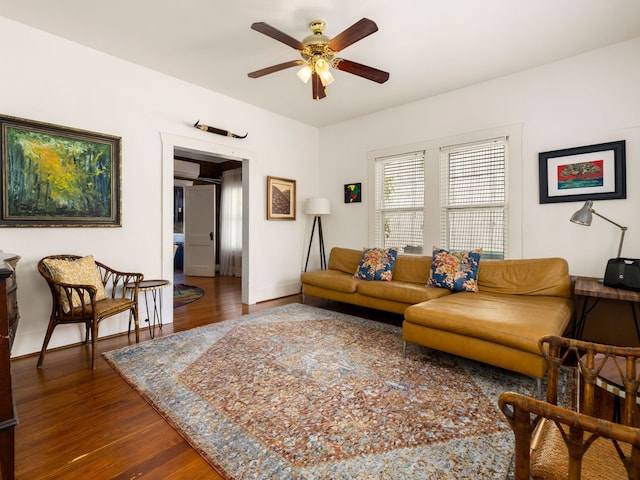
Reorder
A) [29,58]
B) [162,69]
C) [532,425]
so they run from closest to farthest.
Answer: [532,425], [29,58], [162,69]

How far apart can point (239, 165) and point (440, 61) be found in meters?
Result: 5.07

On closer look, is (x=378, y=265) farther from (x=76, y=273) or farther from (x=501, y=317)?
(x=76, y=273)

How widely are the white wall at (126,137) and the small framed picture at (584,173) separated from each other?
11.6ft

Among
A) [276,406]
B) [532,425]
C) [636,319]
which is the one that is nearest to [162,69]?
[276,406]

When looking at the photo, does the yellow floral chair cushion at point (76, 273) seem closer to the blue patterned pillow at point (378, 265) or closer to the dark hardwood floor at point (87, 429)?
the dark hardwood floor at point (87, 429)

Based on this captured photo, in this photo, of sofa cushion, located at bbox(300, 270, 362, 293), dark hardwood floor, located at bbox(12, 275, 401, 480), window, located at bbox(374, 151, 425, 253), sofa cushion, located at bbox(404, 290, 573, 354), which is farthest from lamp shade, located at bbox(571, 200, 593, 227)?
A: dark hardwood floor, located at bbox(12, 275, 401, 480)

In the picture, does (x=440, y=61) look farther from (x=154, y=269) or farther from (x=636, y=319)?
(x=154, y=269)

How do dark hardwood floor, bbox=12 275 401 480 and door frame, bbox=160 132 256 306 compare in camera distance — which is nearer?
dark hardwood floor, bbox=12 275 401 480

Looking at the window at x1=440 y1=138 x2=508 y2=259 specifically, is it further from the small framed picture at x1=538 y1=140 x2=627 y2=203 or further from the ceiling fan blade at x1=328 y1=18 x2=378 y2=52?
the ceiling fan blade at x1=328 y1=18 x2=378 y2=52

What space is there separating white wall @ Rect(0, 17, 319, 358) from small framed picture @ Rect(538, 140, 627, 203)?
3541 millimetres

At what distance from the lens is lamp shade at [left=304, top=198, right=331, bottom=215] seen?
16.7 ft

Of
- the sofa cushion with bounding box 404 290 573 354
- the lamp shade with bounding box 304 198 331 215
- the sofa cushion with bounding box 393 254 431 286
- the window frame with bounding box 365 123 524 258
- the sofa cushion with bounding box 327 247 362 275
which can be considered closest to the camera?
the sofa cushion with bounding box 404 290 573 354

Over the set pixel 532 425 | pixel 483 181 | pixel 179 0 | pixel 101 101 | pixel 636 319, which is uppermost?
pixel 179 0

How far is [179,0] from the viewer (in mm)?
2471
